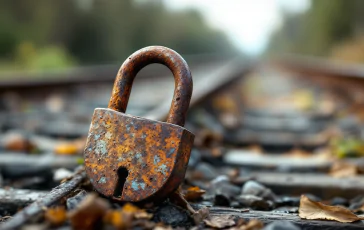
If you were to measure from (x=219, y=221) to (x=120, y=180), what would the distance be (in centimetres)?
35

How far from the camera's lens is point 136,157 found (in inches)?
59.7

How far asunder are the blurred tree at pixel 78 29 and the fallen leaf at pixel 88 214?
15.7 metres

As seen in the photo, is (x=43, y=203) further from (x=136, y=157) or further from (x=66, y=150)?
(x=66, y=150)

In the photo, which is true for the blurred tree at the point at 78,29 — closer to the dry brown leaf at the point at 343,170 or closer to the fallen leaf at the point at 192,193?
the dry brown leaf at the point at 343,170

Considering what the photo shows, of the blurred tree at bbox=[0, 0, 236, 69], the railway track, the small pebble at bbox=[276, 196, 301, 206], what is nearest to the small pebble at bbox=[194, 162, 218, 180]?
the railway track

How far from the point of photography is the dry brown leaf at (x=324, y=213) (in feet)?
5.24

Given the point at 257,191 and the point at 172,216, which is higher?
the point at 257,191

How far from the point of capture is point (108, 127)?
62.1 inches

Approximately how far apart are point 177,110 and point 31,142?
1.92m

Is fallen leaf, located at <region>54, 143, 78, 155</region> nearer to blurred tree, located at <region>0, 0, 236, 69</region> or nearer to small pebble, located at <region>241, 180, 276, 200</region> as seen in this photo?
small pebble, located at <region>241, 180, 276, 200</region>

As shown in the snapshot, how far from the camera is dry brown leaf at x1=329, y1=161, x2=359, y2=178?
283cm

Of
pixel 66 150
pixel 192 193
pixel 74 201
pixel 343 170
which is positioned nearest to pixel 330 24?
pixel 343 170

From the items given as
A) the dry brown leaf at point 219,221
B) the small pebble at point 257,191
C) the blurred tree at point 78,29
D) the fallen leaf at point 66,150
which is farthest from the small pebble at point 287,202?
the blurred tree at point 78,29

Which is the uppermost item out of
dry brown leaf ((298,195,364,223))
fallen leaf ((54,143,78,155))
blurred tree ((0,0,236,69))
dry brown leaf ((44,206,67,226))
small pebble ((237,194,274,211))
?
blurred tree ((0,0,236,69))
